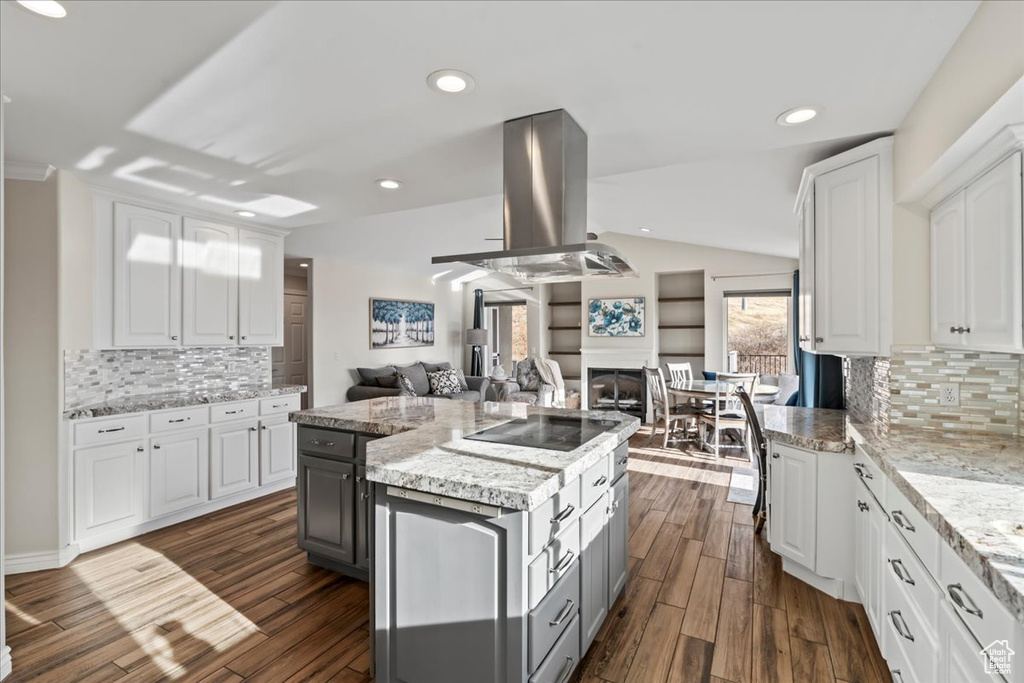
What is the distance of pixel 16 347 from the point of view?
108 inches

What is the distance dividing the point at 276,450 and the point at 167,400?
3.04 ft

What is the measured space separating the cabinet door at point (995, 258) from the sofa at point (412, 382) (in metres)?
4.92

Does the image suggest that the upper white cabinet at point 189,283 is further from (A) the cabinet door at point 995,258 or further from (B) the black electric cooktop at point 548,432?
(A) the cabinet door at point 995,258

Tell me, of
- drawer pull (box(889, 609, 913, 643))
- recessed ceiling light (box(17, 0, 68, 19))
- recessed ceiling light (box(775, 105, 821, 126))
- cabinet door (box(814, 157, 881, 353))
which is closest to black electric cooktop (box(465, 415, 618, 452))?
drawer pull (box(889, 609, 913, 643))

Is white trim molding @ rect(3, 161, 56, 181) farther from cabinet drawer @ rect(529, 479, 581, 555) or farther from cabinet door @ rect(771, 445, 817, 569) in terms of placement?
cabinet door @ rect(771, 445, 817, 569)

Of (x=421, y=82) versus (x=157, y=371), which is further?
(x=157, y=371)

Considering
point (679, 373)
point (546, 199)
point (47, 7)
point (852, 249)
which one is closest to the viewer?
point (47, 7)

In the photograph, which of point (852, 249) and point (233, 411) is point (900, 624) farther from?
point (233, 411)

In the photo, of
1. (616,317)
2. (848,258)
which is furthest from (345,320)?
(848,258)

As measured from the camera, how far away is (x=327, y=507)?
2.62m

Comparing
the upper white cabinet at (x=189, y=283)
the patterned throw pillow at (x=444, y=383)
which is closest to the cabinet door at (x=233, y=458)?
the upper white cabinet at (x=189, y=283)

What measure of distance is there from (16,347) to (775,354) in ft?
25.3

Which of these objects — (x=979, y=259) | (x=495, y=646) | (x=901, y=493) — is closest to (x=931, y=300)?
(x=979, y=259)

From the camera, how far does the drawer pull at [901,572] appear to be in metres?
1.52
